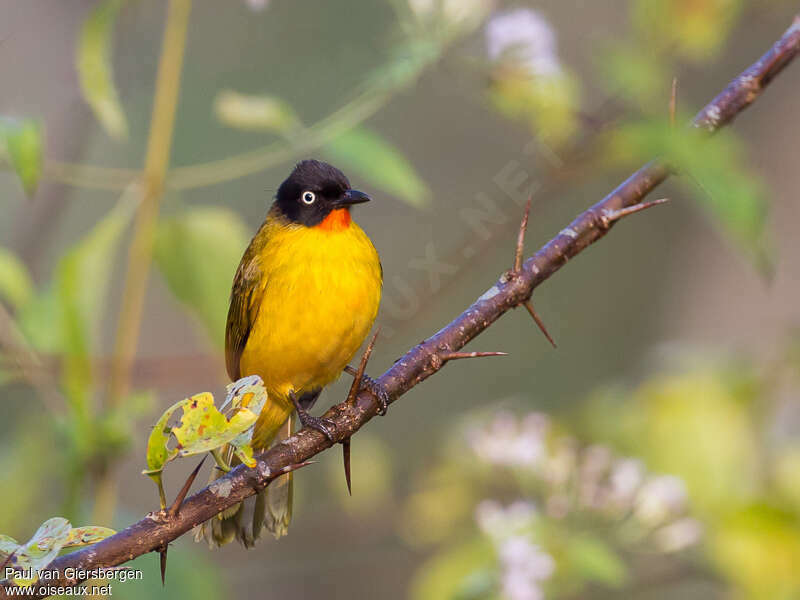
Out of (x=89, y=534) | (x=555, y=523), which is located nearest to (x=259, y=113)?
(x=89, y=534)

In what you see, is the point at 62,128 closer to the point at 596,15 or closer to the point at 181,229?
the point at 181,229

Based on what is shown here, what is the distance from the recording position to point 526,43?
12.8 ft

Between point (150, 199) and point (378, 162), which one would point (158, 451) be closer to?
point (378, 162)

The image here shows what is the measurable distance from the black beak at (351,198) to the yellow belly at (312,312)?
0.14 meters

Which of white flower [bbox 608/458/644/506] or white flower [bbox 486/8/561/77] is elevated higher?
white flower [bbox 486/8/561/77]

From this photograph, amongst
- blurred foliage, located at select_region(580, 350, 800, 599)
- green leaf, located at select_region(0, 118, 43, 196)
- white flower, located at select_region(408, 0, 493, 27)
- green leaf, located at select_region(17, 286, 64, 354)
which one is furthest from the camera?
blurred foliage, located at select_region(580, 350, 800, 599)

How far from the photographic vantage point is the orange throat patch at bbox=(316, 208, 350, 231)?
380 cm

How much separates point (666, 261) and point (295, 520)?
155 inches

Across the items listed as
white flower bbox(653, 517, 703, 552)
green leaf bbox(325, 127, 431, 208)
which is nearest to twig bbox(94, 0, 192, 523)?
green leaf bbox(325, 127, 431, 208)

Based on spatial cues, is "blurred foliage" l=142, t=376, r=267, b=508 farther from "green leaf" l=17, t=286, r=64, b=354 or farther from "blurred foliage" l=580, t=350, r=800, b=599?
"blurred foliage" l=580, t=350, r=800, b=599

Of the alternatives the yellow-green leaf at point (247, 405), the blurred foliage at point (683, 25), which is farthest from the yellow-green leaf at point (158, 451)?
the blurred foliage at point (683, 25)

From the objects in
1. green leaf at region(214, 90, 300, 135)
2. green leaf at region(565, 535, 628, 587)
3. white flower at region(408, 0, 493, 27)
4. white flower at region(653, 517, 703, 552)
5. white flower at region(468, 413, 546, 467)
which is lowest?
green leaf at region(565, 535, 628, 587)

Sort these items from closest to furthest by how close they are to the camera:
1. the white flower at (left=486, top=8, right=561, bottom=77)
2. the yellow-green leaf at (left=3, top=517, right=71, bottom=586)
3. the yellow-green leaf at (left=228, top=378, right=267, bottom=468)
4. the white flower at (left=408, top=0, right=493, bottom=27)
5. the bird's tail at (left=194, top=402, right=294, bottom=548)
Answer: the yellow-green leaf at (left=3, top=517, right=71, bottom=586) < the yellow-green leaf at (left=228, top=378, right=267, bottom=468) < the bird's tail at (left=194, top=402, right=294, bottom=548) < the white flower at (left=408, top=0, right=493, bottom=27) < the white flower at (left=486, top=8, right=561, bottom=77)

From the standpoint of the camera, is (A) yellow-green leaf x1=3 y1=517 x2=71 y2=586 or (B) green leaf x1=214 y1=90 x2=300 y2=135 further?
(B) green leaf x1=214 y1=90 x2=300 y2=135
